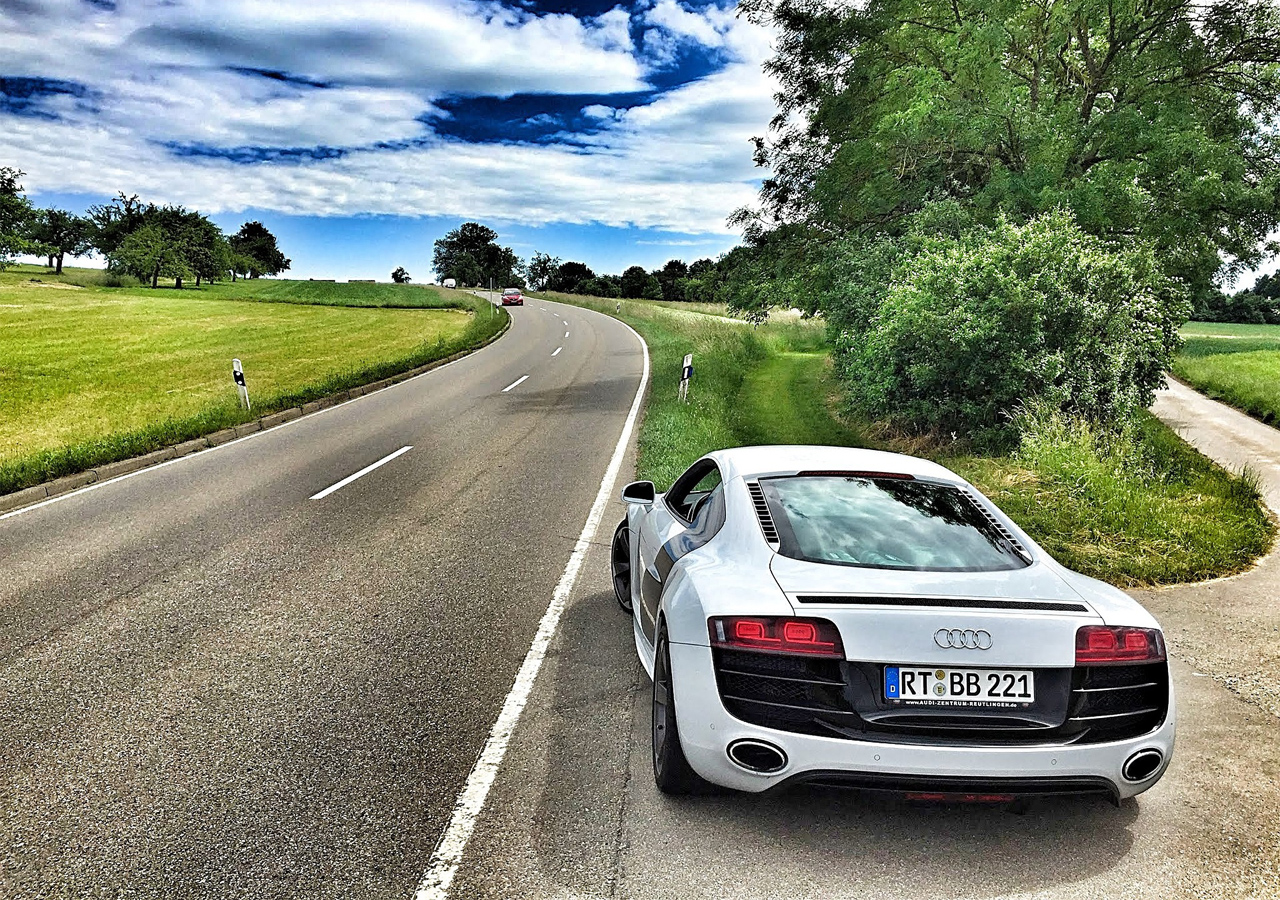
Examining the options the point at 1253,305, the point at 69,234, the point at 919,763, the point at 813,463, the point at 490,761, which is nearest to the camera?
the point at 919,763

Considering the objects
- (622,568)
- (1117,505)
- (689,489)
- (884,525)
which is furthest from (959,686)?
(1117,505)

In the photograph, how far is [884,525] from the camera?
144 inches

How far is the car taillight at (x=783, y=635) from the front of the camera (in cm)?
283

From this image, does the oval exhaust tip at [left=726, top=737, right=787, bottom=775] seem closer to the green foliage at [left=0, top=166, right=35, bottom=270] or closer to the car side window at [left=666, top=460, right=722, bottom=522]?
the car side window at [left=666, top=460, right=722, bottom=522]

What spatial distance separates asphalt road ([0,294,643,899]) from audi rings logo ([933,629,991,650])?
204 cm

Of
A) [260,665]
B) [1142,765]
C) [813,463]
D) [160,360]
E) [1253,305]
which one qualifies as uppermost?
[1253,305]

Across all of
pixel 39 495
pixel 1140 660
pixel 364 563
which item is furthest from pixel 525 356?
pixel 1140 660

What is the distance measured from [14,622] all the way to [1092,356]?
12363 millimetres

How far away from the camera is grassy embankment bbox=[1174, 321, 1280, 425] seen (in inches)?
714

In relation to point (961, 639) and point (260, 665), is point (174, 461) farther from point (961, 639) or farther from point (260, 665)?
point (961, 639)

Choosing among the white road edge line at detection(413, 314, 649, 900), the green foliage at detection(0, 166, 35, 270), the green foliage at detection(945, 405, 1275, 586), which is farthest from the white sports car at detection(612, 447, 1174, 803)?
the green foliage at detection(0, 166, 35, 270)

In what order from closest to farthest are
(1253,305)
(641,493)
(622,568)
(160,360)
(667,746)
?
(667,746) < (641,493) < (622,568) < (160,360) < (1253,305)

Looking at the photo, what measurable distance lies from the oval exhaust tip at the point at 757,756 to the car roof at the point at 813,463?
1.49 meters

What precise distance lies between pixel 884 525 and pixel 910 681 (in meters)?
0.96
